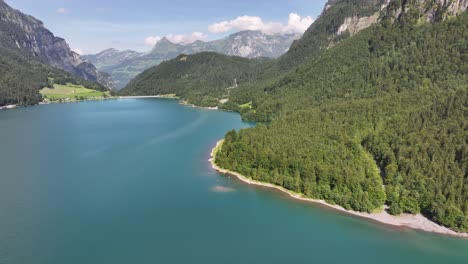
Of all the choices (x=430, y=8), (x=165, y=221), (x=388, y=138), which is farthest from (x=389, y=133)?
(x=430, y=8)

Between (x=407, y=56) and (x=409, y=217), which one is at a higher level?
(x=407, y=56)

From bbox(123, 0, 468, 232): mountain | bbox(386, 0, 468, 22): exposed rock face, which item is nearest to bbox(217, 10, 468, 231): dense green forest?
bbox(123, 0, 468, 232): mountain

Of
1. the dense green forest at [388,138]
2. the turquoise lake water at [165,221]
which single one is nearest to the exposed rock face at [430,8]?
the dense green forest at [388,138]

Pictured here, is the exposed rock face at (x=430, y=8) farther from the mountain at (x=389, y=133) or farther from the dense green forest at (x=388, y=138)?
the dense green forest at (x=388, y=138)

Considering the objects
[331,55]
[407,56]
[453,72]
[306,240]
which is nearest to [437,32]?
[407,56]

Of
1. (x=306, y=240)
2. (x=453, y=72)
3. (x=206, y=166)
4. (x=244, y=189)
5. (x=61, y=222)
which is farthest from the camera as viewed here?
(x=453, y=72)

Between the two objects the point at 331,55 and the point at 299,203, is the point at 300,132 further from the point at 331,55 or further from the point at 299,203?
the point at 331,55

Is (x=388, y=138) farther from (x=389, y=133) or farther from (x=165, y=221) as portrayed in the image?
(x=165, y=221)

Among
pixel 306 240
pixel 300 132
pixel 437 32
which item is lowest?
pixel 306 240
